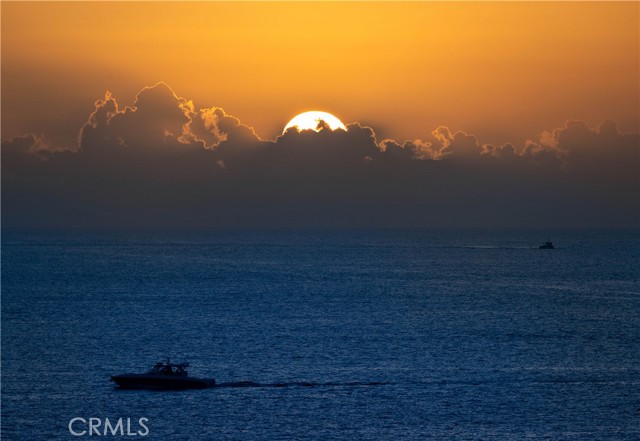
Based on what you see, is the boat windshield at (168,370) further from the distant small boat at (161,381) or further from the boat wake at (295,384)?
the boat wake at (295,384)

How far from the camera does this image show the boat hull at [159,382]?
288ft

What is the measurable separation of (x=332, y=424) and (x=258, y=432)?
6.15 metres

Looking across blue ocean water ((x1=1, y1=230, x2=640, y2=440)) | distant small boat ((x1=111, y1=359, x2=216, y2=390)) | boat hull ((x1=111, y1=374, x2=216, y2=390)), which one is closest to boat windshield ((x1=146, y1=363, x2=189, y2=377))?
distant small boat ((x1=111, y1=359, x2=216, y2=390))

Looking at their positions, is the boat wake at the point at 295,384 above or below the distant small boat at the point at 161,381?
below

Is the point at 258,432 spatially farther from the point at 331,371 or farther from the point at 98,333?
the point at 98,333

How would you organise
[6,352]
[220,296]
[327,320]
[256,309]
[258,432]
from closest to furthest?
1. [258,432]
2. [6,352]
3. [327,320]
4. [256,309]
5. [220,296]

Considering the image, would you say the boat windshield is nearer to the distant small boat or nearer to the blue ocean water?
the distant small boat

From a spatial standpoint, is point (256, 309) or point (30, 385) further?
point (256, 309)

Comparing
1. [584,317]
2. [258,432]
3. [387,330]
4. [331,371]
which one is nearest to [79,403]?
[258,432]

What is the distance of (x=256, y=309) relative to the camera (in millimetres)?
156875

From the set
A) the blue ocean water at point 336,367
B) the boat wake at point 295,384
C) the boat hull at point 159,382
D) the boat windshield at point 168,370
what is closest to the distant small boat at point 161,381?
the boat hull at point 159,382

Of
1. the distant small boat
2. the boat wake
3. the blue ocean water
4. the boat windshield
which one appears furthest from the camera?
the boat wake

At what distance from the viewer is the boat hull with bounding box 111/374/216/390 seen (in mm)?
87750

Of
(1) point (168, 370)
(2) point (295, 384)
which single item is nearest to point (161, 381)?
(1) point (168, 370)
